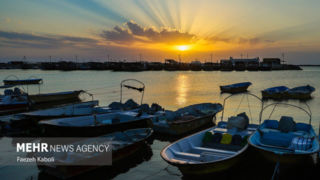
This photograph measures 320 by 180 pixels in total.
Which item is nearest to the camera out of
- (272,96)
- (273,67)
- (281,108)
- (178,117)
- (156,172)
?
(156,172)

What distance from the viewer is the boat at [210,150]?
9.50 meters

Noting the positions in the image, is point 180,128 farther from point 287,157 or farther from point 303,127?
point 287,157

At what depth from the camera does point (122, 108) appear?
2189cm

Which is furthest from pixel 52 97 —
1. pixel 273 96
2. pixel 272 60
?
pixel 272 60

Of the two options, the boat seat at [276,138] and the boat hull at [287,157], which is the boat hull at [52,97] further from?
the boat hull at [287,157]

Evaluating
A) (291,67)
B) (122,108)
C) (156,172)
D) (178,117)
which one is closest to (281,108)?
(178,117)

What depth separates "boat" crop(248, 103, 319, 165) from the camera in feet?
33.3

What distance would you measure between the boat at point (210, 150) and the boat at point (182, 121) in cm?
298

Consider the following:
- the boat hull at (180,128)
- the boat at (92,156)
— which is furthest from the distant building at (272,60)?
the boat at (92,156)

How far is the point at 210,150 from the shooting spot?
11070mm

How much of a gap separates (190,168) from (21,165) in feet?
27.6

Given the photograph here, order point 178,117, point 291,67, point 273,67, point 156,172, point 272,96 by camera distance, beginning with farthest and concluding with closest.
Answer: point 291,67
point 273,67
point 272,96
point 178,117
point 156,172

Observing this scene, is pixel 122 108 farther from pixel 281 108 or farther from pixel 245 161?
pixel 281 108

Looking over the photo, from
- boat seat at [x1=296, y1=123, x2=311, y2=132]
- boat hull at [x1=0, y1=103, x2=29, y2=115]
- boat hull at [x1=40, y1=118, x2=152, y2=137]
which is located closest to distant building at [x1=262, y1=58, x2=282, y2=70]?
boat hull at [x1=0, y1=103, x2=29, y2=115]
